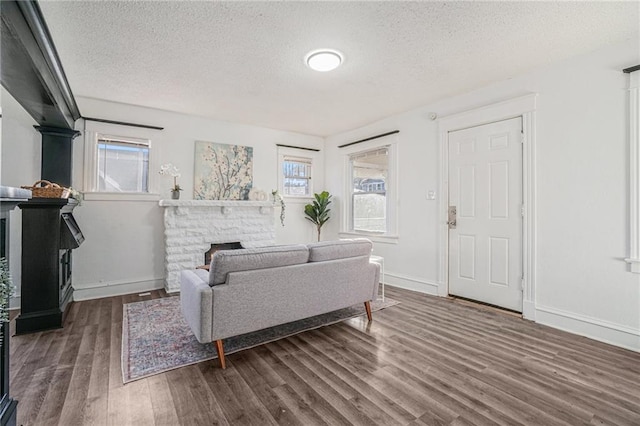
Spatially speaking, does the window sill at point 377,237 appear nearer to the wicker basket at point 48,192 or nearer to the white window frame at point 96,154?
the white window frame at point 96,154

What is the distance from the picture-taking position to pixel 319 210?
222 inches

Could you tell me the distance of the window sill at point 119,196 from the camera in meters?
3.86

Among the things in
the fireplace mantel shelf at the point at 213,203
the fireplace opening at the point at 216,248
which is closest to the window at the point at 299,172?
the fireplace mantel shelf at the point at 213,203

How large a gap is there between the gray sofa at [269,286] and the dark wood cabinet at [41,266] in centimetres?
140

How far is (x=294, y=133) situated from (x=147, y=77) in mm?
2777

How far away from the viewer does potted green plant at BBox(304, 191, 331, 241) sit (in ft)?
18.4

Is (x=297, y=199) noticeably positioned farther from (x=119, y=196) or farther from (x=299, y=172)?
(x=119, y=196)

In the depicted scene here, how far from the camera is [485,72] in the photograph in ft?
10.2

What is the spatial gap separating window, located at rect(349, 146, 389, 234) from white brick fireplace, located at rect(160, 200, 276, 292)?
156 centimetres

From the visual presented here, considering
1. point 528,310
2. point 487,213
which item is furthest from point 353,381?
point 487,213

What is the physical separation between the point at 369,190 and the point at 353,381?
3.58 m

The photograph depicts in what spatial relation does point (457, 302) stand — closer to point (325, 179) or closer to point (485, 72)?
point (485, 72)

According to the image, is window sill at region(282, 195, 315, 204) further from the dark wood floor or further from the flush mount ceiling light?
the dark wood floor

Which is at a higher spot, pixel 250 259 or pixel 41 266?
pixel 250 259
